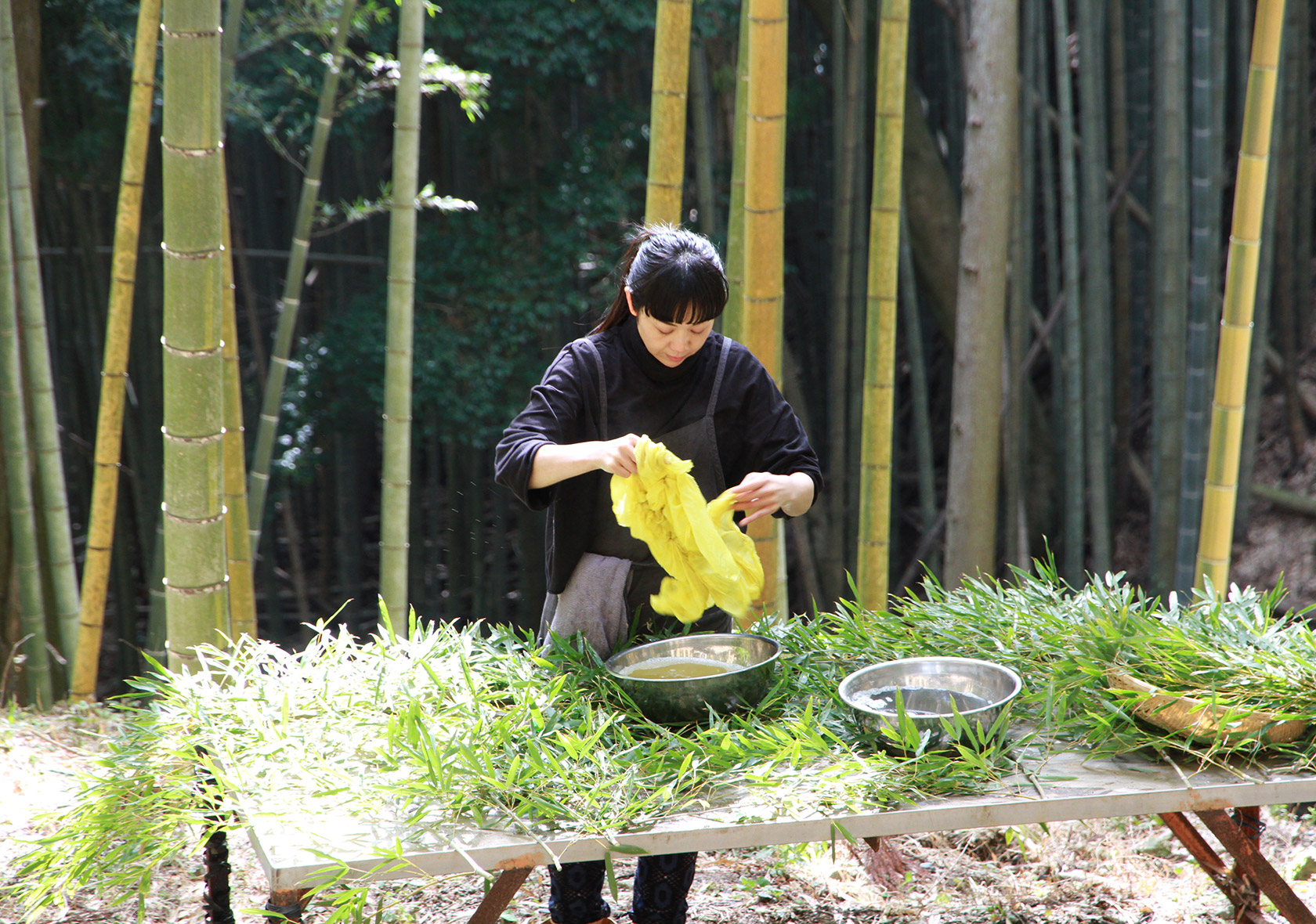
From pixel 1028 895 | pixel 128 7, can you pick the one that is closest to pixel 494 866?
pixel 1028 895

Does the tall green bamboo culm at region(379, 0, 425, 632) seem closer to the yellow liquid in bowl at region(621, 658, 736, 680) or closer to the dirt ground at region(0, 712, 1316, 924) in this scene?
the dirt ground at region(0, 712, 1316, 924)

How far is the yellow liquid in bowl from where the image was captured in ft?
4.55

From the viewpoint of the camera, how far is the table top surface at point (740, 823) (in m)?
1.05

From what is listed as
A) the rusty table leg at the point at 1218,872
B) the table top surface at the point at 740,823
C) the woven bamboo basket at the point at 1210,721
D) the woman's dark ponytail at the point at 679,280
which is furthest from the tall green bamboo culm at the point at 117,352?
the rusty table leg at the point at 1218,872

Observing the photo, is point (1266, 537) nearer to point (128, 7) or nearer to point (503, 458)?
point (503, 458)

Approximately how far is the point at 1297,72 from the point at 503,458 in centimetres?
396

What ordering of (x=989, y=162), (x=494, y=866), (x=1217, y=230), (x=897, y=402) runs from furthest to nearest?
(x=897, y=402), (x=1217, y=230), (x=989, y=162), (x=494, y=866)

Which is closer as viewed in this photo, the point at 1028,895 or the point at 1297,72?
the point at 1028,895

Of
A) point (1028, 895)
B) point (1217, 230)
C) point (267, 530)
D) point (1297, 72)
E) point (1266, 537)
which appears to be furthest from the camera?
point (267, 530)

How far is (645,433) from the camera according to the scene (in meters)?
1.49

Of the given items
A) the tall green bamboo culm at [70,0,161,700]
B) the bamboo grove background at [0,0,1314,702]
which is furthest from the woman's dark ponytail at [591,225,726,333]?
the tall green bamboo culm at [70,0,161,700]

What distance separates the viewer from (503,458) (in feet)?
4.41

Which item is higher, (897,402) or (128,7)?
(128,7)

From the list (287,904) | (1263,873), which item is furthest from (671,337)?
(1263,873)
